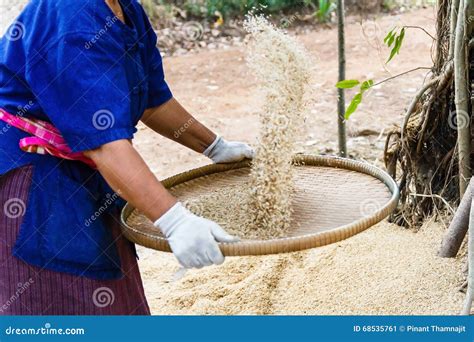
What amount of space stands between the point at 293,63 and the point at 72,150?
46cm

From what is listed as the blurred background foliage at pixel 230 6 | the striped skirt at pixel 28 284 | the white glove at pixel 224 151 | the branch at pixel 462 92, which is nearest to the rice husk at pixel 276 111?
the white glove at pixel 224 151

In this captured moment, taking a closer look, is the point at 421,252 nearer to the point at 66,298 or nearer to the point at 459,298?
the point at 459,298

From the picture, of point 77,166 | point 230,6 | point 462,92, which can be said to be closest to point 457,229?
point 462,92

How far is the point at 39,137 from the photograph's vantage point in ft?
4.13

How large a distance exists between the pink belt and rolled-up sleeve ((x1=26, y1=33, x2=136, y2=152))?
8cm

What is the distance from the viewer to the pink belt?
49.4 inches

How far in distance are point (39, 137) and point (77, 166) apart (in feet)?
0.29

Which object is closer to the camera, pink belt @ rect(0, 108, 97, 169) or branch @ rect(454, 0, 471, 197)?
pink belt @ rect(0, 108, 97, 169)

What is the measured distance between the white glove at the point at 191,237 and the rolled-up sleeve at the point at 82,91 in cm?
15

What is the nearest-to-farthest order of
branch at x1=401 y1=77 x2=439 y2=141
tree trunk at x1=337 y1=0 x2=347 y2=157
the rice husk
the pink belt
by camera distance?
1. the pink belt
2. the rice husk
3. branch at x1=401 y1=77 x2=439 y2=141
4. tree trunk at x1=337 y1=0 x2=347 y2=157

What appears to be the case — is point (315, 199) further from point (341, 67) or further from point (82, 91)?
point (341, 67)

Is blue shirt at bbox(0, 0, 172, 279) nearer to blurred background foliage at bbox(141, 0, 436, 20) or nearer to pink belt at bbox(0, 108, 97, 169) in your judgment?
pink belt at bbox(0, 108, 97, 169)

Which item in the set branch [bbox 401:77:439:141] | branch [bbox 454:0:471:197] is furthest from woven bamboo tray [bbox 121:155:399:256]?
branch [bbox 401:77:439:141]

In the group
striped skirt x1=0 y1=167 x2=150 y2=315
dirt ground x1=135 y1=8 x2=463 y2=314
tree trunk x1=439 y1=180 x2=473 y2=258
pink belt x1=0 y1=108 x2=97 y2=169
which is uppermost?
pink belt x1=0 y1=108 x2=97 y2=169
